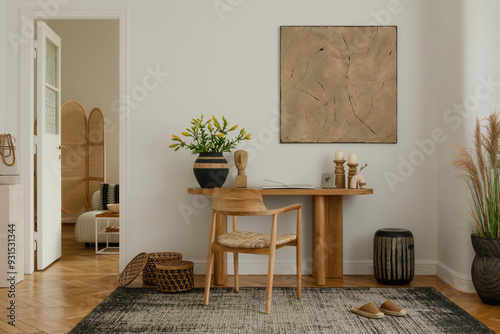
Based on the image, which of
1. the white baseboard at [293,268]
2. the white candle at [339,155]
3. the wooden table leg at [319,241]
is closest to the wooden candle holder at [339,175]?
the white candle at [339,155]

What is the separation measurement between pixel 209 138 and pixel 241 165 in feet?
1.08

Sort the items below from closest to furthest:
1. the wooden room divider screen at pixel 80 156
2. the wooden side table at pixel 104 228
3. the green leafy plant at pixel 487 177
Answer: the green leafy plant at pixel 487 177 < the wooden side table at pixel 104 228 < the wooden room divider screen at pixel 80 156

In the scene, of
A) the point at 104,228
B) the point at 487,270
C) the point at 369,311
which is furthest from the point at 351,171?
the point at 104,228

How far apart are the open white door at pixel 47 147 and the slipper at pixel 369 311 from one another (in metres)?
2.75

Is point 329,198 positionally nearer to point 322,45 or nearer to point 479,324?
point 322,45

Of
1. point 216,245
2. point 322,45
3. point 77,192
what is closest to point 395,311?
point 216,245

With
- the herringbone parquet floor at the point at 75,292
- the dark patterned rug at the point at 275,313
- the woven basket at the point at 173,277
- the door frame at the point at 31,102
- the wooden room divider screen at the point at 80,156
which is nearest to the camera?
the dark patterned rug at the point at 275,313

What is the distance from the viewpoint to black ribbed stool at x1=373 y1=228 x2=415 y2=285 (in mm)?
3709

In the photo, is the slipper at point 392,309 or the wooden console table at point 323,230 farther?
the wooden console table at point 323,230

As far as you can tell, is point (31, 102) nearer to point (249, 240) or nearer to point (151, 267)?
point (151, 267)

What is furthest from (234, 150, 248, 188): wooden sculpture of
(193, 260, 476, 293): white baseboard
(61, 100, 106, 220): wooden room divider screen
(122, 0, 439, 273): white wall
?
(61, 100, 106, 220): wooden room divider screen

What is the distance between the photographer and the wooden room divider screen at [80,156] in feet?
22.1

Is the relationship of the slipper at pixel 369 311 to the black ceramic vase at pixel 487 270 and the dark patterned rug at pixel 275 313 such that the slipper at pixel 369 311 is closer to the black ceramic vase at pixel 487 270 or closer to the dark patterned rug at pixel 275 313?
the dark patterned rug at pixel 275 313

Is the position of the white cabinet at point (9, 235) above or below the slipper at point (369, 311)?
above
